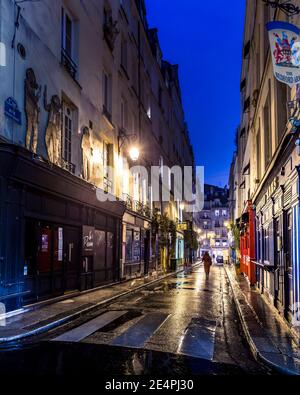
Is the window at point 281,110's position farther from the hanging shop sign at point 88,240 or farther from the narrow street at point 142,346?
the hanging shop sign at point 88,240

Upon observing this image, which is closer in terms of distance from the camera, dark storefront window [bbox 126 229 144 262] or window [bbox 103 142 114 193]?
window [bbox 103 142 114 193]

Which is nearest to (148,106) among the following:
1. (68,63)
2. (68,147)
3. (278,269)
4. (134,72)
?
(134,72)

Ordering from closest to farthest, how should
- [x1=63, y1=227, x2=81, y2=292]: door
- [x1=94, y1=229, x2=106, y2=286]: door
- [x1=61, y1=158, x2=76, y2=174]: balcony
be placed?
[x1=61, y1=158, x2=76, y2=174]: balcony → [x1=63, y1=227, x2=81, y2=292]: door → [x1=94, y1=229, x2=106, y2=286]: door

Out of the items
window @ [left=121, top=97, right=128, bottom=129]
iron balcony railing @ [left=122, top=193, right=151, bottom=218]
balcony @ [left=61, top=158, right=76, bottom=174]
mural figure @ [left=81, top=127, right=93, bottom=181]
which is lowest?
iron balcony railing @ [left=122, top=193, right=151, bottom=218]

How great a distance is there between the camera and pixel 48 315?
10.9 meters

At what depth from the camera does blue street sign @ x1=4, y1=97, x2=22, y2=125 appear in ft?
35.1

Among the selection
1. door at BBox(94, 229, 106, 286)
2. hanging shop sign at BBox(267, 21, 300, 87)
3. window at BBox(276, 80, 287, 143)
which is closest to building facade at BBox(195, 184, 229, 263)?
door at BBox(94, 229, 106, 286)

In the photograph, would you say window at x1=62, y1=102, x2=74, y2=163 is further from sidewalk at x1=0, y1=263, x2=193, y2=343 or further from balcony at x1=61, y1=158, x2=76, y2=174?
sidewalk at x1=0, y1=263, x2=193, y2=343

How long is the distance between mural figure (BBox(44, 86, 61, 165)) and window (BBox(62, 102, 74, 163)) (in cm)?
87

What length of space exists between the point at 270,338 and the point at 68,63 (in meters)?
11.4

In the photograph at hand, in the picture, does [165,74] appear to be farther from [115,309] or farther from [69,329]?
[69,329]

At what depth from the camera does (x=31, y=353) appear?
289 inches

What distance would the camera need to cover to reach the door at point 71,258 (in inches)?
578

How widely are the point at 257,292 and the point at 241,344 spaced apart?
377 inches
